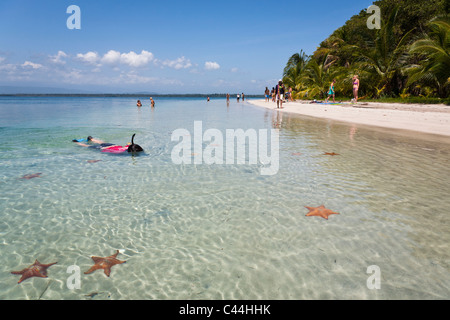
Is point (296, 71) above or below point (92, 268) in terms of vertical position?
above

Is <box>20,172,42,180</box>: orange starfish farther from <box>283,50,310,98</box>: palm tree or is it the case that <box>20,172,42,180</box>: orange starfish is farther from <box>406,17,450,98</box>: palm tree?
<box>283,50,310,98</box>: palm tree

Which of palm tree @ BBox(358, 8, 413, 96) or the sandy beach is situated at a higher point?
palm tree @ BBox(358, 8, 413, 96)

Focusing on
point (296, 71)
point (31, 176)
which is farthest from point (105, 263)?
point (296, 71)

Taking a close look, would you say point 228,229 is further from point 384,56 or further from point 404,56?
point 384,56

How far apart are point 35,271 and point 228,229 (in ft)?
7.17

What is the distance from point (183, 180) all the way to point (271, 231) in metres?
2.64

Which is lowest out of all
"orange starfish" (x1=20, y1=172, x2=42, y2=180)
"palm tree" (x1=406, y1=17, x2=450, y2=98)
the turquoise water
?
the turquoise water

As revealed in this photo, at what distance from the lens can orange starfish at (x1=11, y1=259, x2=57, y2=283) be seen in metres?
2.67

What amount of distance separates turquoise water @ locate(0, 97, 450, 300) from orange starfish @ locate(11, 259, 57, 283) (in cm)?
A: 7

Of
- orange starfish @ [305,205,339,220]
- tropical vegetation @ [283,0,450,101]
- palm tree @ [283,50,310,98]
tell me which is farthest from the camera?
palm tree @ [283,50,310,98]

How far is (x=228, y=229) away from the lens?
3586 millimetres

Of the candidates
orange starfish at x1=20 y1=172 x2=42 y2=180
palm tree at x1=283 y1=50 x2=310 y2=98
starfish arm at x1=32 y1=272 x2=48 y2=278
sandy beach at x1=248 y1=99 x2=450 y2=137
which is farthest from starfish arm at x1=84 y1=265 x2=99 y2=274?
palm tree at x1=283 y1=50 x2=310 y2=98
